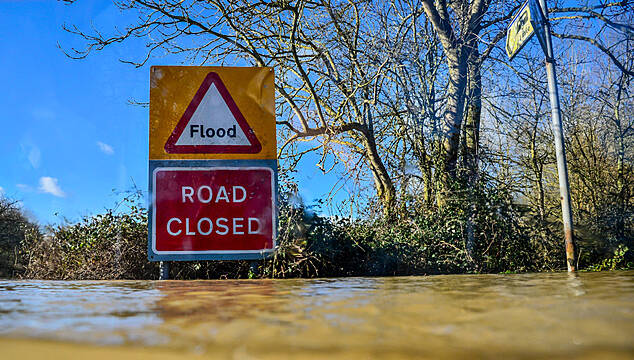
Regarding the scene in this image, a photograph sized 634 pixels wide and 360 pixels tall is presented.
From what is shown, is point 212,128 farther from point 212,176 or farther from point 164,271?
point 164,271

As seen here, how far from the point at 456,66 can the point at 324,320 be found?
6569mm

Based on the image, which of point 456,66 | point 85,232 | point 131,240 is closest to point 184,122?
point 131,240

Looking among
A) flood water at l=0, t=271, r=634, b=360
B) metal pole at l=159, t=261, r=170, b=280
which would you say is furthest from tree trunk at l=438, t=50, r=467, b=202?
flood water at l=0, t=271, r=634, b=360

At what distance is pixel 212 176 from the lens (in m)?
3.78

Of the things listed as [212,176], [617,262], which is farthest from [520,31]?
[212,176]

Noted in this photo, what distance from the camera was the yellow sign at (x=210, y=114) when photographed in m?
3.73

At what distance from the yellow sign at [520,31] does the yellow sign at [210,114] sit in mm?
2619

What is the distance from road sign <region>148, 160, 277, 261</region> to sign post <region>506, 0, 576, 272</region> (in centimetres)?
244

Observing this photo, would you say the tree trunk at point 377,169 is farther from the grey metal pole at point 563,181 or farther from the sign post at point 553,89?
the grey metal pole at point 563,181

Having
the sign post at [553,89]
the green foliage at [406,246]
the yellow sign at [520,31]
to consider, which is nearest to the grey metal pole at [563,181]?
the sign post at [553,89]

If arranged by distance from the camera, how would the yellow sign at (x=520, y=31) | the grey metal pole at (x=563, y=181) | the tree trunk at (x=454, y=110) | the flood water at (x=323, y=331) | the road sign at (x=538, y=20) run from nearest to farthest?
1. the flood water at (x=323, y=331)
2. the grey metal pole at (x=563, y=181)
3. the road sign at (x=538, y=20)
4. the yellow sign at (x=520, y=31)
5. the tree trunk at (x=454, y=110)

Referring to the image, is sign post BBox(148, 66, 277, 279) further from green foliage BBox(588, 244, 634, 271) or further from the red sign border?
green foliage BBox(588, 244, 634, 271)

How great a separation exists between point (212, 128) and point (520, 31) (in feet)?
11.0

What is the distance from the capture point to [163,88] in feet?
12.7
